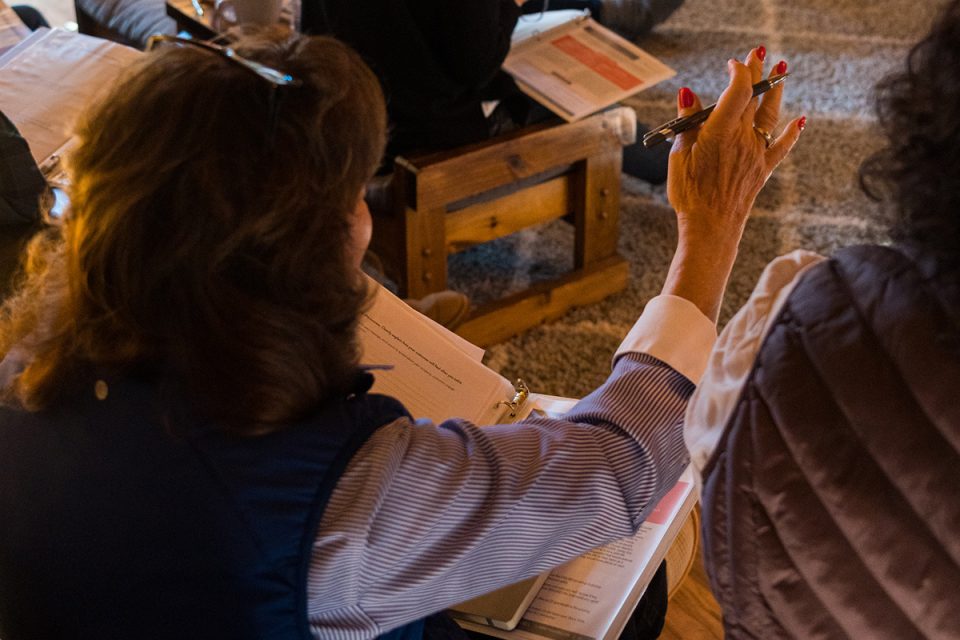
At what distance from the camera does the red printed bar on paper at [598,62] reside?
1.92 metres

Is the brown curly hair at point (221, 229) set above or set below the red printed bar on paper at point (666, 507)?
above

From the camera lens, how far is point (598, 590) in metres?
0.94

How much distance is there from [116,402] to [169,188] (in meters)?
0.16

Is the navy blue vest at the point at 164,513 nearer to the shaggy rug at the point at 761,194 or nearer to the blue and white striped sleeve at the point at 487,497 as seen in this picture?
the blue and white striped sleeve at the point at 487,497

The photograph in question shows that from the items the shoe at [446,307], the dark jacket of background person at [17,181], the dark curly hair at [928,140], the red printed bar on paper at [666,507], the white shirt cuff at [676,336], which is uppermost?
the dark curly hair at [928,140]

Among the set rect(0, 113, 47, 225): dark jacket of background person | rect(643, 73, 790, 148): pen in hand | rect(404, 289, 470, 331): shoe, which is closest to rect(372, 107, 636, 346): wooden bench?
rect(404, 289, 470, 331): shoe

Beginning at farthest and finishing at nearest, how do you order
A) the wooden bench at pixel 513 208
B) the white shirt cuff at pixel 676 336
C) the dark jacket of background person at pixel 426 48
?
the wooden bench at pixel 513 208 < the dark jacket of background person at pixel 426 48 < the white shirt cuff at pixel 676 336

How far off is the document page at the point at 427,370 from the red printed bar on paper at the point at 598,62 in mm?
1006

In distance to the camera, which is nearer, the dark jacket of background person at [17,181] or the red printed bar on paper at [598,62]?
the dark jacket of background person at [17,181]

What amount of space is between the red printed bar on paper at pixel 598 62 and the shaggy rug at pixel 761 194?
0.44 metres

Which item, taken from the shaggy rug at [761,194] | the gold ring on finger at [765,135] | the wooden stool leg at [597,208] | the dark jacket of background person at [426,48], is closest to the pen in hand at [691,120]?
the gold ring on finger at [765,135]

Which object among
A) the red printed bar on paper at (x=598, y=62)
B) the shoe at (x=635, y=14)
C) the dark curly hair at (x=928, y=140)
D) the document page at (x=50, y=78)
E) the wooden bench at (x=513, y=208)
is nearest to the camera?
the dark curly hair at (x=928, y=140)

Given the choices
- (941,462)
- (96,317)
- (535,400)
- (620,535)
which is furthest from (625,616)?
(96,317)

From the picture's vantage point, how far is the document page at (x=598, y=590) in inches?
36.0
